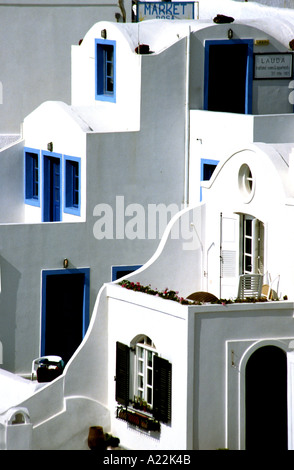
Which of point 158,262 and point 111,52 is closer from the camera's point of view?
point 158,262

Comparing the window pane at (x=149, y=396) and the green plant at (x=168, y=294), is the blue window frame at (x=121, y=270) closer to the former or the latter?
the green plant at (x=168, y=294)

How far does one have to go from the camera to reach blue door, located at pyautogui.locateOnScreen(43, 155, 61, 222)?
36.7m

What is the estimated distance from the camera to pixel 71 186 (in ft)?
117

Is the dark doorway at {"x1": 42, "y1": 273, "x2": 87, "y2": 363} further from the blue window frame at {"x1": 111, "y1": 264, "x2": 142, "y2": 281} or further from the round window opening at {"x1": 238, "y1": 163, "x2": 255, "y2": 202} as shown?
the round window opening at {"x1": 238, "y1": 163, "x2": 255, "y2": 202}

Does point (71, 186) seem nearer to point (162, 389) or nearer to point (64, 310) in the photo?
point (64, 310)

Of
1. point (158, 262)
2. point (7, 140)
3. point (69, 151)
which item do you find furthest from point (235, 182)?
point (7, 140)

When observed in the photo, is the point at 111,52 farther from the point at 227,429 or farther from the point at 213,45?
the point at 227,429

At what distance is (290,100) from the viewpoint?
36.9 m

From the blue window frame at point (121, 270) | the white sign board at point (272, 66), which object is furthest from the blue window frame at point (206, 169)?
the white sign board at point (272, 66)

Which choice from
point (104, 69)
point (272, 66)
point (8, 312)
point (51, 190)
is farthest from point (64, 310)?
point (272, 66)

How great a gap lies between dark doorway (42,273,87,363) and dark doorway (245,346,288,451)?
679 centimetres

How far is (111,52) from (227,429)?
42.1 feet

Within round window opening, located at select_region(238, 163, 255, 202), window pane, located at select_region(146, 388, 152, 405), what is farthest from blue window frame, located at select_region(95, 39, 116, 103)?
window pane, located at select_region(146, 388, 152, 405)

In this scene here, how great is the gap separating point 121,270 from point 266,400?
722 cm
